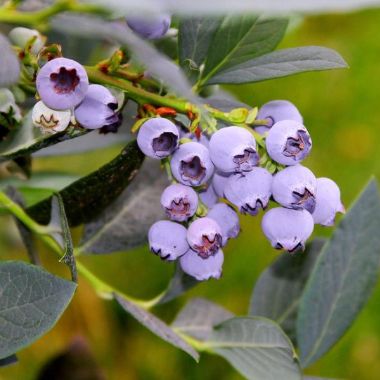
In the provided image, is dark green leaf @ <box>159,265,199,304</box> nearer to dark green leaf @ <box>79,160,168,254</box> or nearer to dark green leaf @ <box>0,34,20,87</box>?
dark green leaf @ <box>79,160,168,254</box>

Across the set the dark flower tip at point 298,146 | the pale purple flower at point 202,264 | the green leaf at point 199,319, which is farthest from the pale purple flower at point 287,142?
the green leaf at point 199,319

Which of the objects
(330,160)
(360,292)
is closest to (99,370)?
(360,292)

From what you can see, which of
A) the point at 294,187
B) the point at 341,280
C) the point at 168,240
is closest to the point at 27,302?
the point at 168,240

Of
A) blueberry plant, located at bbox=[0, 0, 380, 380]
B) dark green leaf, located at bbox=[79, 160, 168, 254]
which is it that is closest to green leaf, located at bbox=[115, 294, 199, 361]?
blueberry plant, located at bbox=[0, 0, 380, 380]

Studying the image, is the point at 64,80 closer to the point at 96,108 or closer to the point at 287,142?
the point at 96,108

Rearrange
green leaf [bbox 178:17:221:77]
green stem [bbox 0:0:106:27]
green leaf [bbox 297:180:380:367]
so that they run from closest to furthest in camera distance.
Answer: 1. green stem [bbox 0:0:106:27]
2. green leaf [bbox 178:17:221:77]
3. green leaf [bbox 297:180:380:367]

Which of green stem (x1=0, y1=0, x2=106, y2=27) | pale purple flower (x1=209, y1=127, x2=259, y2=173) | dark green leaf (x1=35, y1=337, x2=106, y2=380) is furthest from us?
dark green leaf (x1=35, y1=337, x2=106, y2=380)

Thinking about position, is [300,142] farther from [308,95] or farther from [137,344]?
[308,95]

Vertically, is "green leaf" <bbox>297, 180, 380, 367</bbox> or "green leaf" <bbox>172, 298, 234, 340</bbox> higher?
"green leaf" <bbox>297, 180, 380, 367</bbox>
